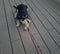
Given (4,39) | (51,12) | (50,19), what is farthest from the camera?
(51,12)

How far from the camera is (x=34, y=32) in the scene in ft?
8.18

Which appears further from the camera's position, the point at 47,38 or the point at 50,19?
the point at 50,19

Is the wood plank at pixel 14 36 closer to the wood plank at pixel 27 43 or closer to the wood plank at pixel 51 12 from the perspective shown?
the wood plank at pixel 27 43

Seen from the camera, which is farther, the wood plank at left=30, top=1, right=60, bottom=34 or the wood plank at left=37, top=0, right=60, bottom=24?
the wood plank at left=37, top=0, right=60, bottom=24

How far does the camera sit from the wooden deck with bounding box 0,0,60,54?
211 cm

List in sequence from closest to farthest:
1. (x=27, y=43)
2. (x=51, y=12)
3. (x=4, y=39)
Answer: (x=27, y=43), (x=4, y=39), (x=51, y=12)

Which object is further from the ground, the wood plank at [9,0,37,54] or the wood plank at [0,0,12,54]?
the wood plank at [9,0,37,54]

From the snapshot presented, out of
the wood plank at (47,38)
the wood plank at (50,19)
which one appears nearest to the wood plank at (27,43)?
the wood plank at (47,38)

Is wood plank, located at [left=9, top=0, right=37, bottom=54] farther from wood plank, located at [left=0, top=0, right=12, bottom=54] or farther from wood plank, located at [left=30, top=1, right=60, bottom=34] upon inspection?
wood plank, located at [left=30, top=1, right=60, bottom=34]

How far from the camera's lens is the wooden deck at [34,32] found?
6.92 ft

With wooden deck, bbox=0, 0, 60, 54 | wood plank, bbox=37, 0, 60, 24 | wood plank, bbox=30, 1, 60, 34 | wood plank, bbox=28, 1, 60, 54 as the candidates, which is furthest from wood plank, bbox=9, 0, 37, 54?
wood plank, bbox=37, 0, 60, 24

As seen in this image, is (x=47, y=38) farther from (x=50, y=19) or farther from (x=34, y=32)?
(x=50, y=19)

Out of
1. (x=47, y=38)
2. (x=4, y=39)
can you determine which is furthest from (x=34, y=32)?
(x=4, y=39)

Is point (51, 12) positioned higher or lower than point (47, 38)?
lower
